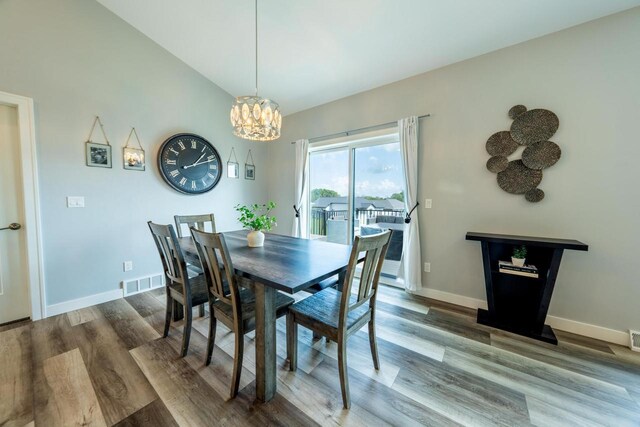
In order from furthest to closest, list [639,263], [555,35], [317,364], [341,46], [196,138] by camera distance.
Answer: [196,138]
[341,46]
[555,35]
[639,263]
[317,364]

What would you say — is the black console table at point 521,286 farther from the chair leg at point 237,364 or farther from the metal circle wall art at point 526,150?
the chair leg at point 237,364

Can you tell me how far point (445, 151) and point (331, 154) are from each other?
1719mm

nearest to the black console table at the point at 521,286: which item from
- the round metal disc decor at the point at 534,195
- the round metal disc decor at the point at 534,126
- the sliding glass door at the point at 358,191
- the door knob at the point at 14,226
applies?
the round metal disc decor at the point at 534,195

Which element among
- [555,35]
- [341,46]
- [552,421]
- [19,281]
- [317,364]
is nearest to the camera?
[552,421]

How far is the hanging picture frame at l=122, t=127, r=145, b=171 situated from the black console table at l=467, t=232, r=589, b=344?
3861mm

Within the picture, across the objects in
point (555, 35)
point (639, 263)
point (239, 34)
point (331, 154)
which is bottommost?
A: point (639, 263)

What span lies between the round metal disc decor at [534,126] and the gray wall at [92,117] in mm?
3584

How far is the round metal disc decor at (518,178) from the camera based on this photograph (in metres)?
2.28

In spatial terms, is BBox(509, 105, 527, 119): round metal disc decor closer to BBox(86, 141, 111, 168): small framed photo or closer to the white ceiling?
the white ceiling

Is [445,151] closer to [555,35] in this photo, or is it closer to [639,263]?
[555,35]

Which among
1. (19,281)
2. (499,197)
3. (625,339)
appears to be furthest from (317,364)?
(19,281)

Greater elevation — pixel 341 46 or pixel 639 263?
pixel 341 46

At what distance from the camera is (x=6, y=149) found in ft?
7.36

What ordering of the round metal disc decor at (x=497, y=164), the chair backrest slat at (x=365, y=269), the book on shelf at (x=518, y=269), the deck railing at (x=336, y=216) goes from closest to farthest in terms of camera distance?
1. the chair backrest slat at (x=365, y=269)
2. the book on shelf at (x=518, y=269)
3. the round metal disc decor at (x=497, y=164)
4. the deck railing at (x=336, y=216)
